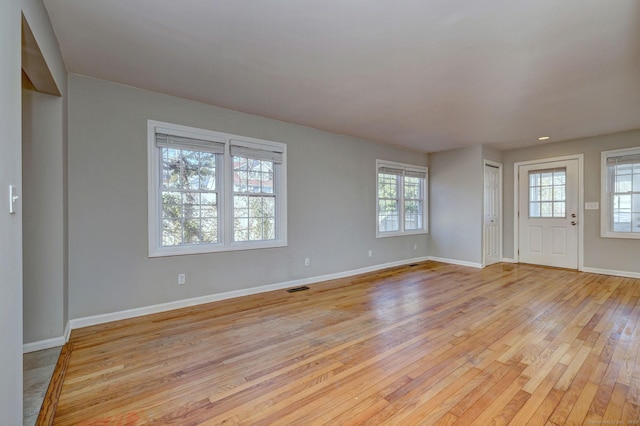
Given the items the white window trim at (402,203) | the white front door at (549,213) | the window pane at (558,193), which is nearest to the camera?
the white front door at (549,213)

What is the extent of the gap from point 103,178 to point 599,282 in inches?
273

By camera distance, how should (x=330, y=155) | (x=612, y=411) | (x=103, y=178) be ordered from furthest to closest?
(x=330, y=155) < (x=103, y=178) < (x=612, y=411)

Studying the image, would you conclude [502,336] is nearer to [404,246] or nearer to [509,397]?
[509,397]

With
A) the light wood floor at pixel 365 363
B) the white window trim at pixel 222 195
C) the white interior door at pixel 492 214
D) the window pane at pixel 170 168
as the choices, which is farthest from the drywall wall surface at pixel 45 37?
the white interior door at pixel 492 214

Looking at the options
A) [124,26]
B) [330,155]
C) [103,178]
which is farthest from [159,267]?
[330,155]

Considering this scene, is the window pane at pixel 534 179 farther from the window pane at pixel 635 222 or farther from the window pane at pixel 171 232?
the window pane at pixel 171 232

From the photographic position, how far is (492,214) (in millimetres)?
6184

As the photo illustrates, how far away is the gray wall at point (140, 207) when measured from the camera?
297cm

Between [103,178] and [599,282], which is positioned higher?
[103,178]

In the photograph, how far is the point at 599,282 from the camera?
4656mm

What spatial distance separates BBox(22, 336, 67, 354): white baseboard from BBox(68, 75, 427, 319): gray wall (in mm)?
398

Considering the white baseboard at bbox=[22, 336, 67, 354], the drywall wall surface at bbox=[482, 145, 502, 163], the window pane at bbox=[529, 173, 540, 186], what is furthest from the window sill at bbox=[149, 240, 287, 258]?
the window pane at bbox=[529, 173, 540, 186]
